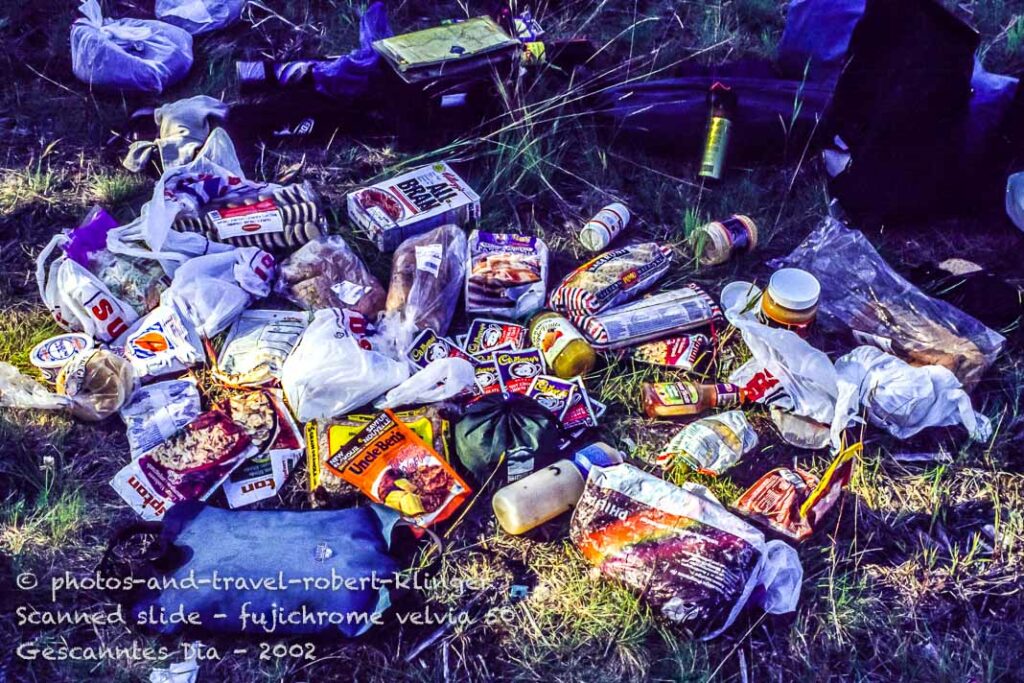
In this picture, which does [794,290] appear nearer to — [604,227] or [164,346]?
[604,227]

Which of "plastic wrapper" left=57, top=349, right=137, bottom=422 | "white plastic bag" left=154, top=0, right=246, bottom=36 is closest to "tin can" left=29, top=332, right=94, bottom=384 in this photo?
"plastic wrapper" left=57, top=349, right=137, bottom=422

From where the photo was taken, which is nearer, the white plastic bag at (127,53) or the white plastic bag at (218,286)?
the white plastic bag at (218,286)

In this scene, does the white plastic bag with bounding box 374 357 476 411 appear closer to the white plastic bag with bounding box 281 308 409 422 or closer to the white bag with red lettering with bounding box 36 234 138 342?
the white plastic bag with bounding box 281 308 409 422

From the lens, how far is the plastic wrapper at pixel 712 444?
2.53m

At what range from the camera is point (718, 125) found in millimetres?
3373

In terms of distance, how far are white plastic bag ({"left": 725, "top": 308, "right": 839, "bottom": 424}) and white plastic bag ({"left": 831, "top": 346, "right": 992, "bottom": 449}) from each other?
0.17 ft

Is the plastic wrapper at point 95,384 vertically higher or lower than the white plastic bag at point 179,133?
lower

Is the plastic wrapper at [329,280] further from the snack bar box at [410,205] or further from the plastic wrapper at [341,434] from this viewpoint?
the plastic wrapper at [341,434]

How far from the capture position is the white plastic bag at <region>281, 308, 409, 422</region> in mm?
2594

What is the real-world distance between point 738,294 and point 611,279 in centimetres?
44

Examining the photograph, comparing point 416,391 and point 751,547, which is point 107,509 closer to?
point 416,391

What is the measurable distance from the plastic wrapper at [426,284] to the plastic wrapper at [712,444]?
0.83 m

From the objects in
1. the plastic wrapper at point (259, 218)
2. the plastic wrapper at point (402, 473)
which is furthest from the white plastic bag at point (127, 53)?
the plastic wrapper at point (402, 473)

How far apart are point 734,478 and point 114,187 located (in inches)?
96.4
